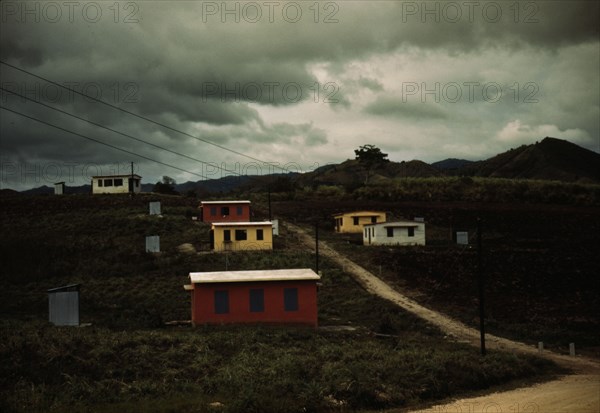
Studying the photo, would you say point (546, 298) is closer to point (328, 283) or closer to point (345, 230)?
point (328, 283)

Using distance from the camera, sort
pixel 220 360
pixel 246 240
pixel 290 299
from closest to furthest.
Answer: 1. pixel 220 360
2. pixel 290 299
3. pixel 246 240

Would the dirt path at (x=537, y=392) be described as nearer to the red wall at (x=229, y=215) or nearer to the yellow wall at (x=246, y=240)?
the yellow wall at (x=246, y=240)

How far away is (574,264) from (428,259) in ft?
45.3

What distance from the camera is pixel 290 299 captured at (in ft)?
116

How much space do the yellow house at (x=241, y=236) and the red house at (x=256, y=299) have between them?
2397 cm

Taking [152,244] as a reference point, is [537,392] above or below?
below

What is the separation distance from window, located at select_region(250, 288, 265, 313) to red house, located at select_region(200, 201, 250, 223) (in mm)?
34320

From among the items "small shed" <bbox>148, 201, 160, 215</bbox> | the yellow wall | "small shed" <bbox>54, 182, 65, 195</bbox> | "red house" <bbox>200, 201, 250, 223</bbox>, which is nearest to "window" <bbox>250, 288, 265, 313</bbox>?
the yellow wall

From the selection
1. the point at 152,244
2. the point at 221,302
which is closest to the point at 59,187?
the point at 152,244

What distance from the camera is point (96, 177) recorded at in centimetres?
9488

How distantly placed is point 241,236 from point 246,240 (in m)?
0.67

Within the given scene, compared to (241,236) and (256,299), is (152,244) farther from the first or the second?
(256,299)

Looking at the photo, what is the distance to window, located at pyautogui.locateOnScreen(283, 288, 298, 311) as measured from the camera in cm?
3522

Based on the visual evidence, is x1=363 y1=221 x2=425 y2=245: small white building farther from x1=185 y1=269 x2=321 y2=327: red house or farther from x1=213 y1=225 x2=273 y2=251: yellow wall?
x1=185 y1=269 x2=321 y2=327: red house
